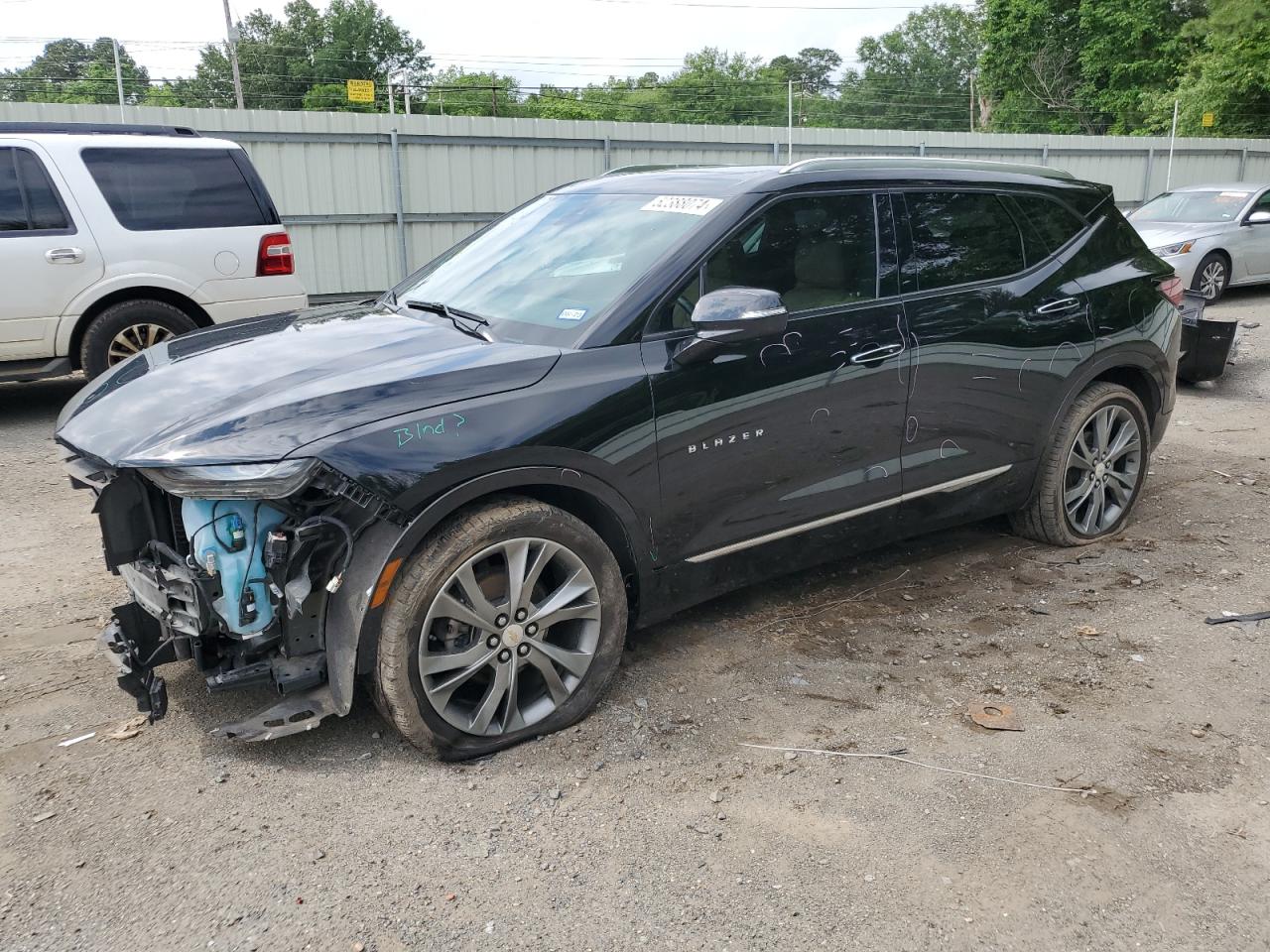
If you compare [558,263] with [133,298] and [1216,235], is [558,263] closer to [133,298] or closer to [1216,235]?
[133,298]

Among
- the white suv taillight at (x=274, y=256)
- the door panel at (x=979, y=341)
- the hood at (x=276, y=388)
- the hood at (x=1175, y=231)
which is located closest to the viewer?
the hood at (x=276, y=388)

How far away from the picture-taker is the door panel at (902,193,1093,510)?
4230mm

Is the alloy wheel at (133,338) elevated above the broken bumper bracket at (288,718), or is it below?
above

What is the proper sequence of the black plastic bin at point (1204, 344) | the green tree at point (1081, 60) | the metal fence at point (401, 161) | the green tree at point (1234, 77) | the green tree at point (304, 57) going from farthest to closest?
1. the green tree at point (304, 57)
2. the green tree at point (1081, 60)
3. the green tree at point (1234, 77)
4. the metal fence at point (401, 161)
5. the black plastic bin at point (1204, 344)

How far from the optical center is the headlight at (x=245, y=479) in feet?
9.24

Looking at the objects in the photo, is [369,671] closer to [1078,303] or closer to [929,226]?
[929,226]

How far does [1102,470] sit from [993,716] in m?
2.04

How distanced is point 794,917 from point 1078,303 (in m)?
3.33

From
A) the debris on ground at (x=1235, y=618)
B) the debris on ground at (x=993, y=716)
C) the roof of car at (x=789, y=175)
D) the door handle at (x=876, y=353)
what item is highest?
the roof of car at (x=789, y=175)

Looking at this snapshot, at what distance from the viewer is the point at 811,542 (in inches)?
158

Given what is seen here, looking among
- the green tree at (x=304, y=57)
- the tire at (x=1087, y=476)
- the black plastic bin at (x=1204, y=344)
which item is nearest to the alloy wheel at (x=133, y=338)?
the tire at (x=1087, y=476)

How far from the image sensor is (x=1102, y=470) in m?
5.09

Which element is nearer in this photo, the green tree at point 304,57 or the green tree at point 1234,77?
the green tree at point 1234,77

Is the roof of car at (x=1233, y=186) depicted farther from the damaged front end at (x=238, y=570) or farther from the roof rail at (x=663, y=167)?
the damaged front end at (x=238, y=570)
